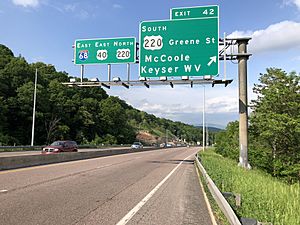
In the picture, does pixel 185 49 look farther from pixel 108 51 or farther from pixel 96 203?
pixel 96 203

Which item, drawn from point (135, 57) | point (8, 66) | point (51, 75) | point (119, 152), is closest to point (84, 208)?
point (135, 57)

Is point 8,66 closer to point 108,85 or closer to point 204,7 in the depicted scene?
point 108,85

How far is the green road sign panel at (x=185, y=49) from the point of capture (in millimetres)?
21812

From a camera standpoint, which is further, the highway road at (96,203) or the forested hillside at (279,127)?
the forested hillside at (279,127)

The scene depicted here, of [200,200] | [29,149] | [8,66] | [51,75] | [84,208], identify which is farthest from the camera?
[51,75]

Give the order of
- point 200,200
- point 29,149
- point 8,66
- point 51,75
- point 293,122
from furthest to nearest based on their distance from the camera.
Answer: point 51,75, point 8,66, point 29,149, point 293,122, point 200,200

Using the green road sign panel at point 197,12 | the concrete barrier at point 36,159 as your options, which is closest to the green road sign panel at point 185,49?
the green road sign panel at point 197,12

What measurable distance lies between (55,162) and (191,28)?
43.3ft

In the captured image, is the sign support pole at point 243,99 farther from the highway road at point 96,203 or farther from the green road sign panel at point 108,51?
the highway road at point 96,203

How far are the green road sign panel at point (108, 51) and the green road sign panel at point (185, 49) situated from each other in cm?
172

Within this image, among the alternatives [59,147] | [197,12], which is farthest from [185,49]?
[59,147]

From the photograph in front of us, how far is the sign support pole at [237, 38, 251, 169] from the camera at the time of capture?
2212 centimetres

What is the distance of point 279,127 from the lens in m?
31.7

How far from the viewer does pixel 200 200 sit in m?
10.7
